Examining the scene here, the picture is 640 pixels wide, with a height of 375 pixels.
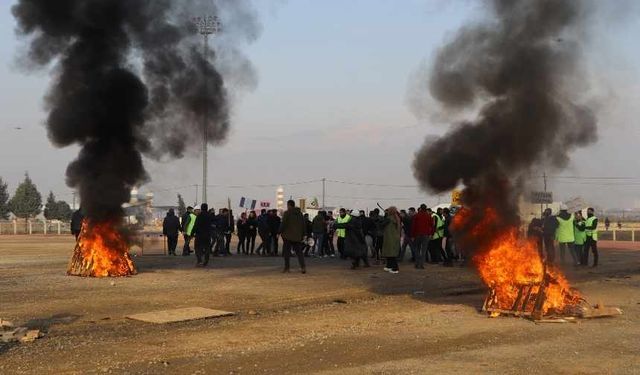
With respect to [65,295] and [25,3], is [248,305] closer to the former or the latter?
[65,295]

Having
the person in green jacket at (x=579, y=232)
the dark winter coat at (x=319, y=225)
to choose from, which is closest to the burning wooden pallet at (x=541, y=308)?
the person in green jacket at (x=579, y=232)

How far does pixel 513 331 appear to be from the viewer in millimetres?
8234

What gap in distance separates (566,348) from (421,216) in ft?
30.9

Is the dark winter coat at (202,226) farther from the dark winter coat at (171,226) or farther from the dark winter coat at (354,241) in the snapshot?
the dark winter coat at (171,226)

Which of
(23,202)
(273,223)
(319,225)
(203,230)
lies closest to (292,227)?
(203,230)

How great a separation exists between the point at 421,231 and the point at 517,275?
698cm

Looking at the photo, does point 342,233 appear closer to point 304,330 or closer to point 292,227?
point 292,227

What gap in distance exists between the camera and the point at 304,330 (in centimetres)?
836

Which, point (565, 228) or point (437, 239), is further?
point (437, 239)

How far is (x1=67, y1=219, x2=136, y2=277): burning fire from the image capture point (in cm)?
1466

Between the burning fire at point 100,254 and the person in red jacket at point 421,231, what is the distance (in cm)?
696

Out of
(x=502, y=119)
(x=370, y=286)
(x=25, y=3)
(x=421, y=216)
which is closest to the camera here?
(x=502, y=119)

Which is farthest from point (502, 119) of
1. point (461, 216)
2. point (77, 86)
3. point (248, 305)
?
point (77, 86)

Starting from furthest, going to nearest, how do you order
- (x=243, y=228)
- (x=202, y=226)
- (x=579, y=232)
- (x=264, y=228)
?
(x=243, y=228), (x=264, y=228), (x=579, y=232), (x=202, y=226)
